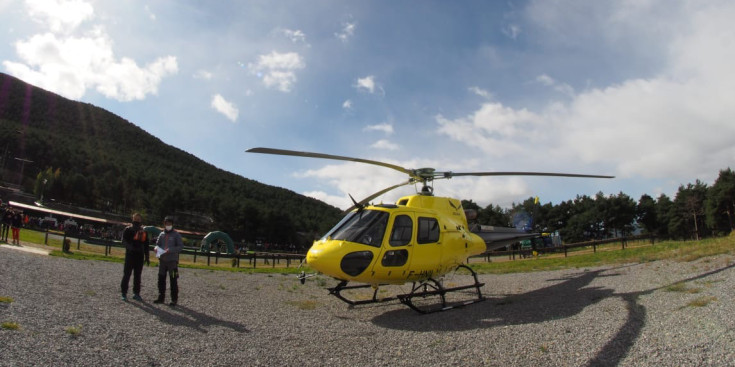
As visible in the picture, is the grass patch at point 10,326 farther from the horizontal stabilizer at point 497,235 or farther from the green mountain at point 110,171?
the green mountain at point 110,171

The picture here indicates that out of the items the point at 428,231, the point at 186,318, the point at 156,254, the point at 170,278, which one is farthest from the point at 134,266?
the point at 428,231

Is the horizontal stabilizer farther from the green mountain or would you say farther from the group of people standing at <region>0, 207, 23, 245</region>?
the green mountain

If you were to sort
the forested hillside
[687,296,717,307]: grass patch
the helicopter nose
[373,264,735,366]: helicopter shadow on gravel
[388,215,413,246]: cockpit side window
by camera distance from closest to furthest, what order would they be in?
[373,264,735,366]: helicopter shadow on gravel < [687,296,717,307]: grass patch < the helicopter nose < [388,215,413,246]: cockpit side window < the forested hillside

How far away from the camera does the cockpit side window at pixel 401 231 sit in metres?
8.77

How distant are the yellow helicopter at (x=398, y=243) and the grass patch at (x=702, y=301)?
4382 millimetres

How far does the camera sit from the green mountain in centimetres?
10050

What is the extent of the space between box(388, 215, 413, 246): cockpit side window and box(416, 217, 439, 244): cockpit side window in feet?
1.11

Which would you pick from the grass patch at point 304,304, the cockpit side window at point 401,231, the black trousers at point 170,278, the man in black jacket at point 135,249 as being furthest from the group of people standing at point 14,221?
the cockpit side window at point 401,231

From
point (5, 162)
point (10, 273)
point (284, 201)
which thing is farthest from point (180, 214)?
point (10, 273)

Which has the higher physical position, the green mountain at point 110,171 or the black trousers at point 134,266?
the green mountain at point 110,171

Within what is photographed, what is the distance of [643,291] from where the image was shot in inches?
347

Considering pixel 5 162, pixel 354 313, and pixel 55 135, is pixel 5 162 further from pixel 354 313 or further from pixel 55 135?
pixel 354 313

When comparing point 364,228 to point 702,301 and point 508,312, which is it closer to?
point 508,312

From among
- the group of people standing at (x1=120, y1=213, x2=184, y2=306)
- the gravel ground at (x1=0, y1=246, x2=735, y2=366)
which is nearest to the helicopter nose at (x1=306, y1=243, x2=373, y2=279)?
the gravel ground at (x1=0, y1=246, x2=735, y2=366)
